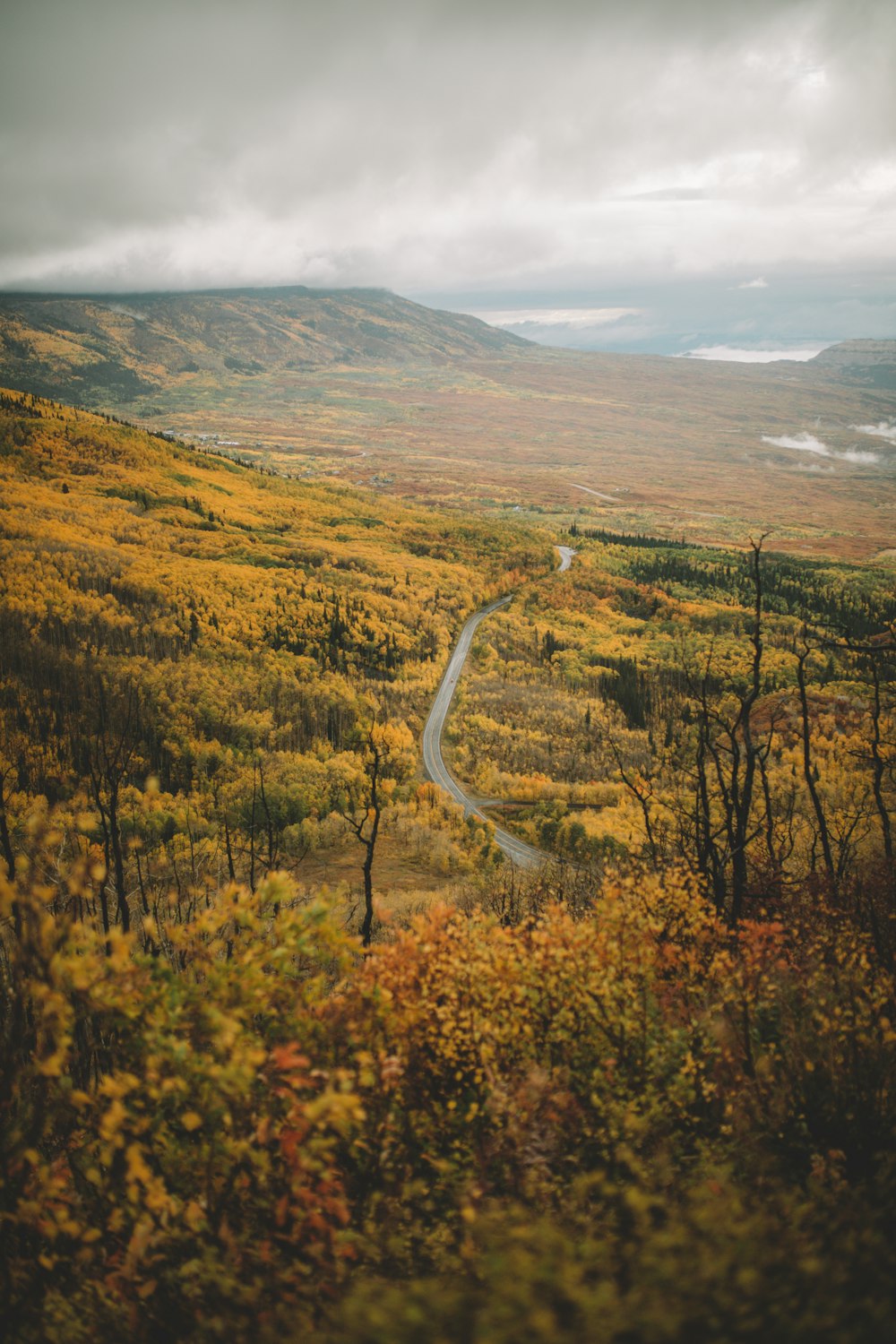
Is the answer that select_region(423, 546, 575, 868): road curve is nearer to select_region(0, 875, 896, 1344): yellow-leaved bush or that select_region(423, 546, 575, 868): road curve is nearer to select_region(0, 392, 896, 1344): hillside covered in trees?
select_region(0, 392, 896, 1344): hillside covered in trees

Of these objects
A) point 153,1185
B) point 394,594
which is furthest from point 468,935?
point 394,594

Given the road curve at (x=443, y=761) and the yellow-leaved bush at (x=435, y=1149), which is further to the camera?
the road curve at (x=443, y=761)

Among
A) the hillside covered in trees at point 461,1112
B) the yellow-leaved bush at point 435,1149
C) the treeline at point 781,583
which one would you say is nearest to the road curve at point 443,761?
the hillside covered in trees at point 461,1112

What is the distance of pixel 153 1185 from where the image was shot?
6.41m

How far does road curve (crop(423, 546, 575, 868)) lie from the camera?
59.2 metres

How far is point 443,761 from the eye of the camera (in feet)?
258

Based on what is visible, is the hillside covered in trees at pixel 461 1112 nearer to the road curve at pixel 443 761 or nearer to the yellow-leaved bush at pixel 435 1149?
the yellow-leaved bush at pixel 435 1149

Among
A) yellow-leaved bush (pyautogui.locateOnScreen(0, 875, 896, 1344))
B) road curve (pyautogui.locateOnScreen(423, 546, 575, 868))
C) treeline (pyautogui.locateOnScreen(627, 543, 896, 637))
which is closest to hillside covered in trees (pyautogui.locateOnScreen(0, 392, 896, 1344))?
yellow-leaved bush (pyautogui.locateOnScreen(0, 875, 896, 1344))

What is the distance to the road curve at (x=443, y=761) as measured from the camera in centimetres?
5925

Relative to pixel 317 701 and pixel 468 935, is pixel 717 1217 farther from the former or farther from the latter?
pixel 317 701

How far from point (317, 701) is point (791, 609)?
396 feet

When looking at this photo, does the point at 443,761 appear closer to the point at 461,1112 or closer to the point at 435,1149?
the point at 461,1112

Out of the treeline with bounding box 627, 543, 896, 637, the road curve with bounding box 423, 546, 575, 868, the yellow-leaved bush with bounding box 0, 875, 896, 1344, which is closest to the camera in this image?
the yellow-leaved bush with bounding box 0, 875, 896, 1344

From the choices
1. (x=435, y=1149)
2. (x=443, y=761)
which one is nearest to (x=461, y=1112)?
(x=435, y=1149)
